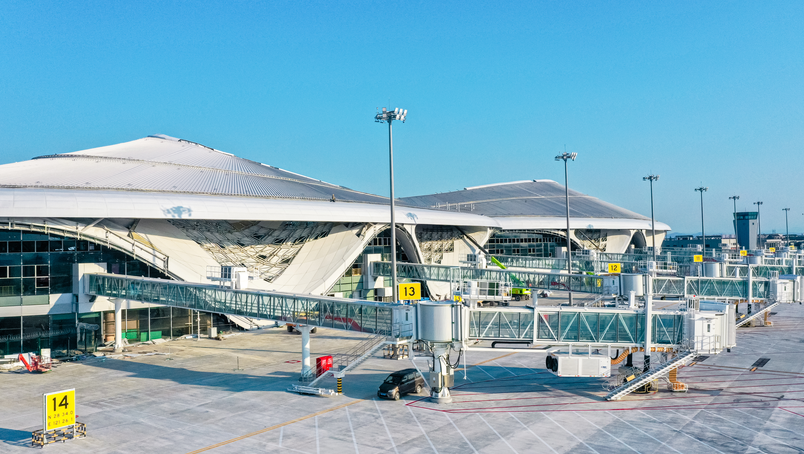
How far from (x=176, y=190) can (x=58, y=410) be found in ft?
109

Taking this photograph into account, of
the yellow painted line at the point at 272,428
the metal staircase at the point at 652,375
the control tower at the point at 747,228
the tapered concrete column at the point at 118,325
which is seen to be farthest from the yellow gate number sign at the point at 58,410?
the control tower at the point at 747,228

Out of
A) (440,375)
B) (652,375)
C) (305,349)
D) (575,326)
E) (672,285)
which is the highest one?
(672,285)

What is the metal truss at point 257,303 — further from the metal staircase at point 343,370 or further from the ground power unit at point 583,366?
the ground power unit at point 583,366

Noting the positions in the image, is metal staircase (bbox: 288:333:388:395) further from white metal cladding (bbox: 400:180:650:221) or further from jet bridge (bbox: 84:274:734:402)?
white metal cladding (bbox: 400:180:650:221)

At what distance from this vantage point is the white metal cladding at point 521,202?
4345 inches

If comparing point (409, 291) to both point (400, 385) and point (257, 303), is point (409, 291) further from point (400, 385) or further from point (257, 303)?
point (400, 385)

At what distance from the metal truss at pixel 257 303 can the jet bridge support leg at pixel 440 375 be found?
9.06 feet

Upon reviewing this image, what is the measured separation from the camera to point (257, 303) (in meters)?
42.4

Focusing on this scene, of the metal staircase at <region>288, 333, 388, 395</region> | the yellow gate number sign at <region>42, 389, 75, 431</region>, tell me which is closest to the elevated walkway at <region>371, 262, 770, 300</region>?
the metal staircase at <region>288, 333, 388, 395</region>

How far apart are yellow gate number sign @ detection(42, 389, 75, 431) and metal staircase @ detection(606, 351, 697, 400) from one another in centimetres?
2800

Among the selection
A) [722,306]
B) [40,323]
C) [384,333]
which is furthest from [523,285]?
[40,323]

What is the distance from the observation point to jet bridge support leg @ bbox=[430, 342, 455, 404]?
115 ft

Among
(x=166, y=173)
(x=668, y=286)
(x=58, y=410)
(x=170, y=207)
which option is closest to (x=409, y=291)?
(x=170, y=207)

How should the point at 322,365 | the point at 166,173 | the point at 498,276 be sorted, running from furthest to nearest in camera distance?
the point at 166,173 → the point at 498,276 → the point at 322,365
